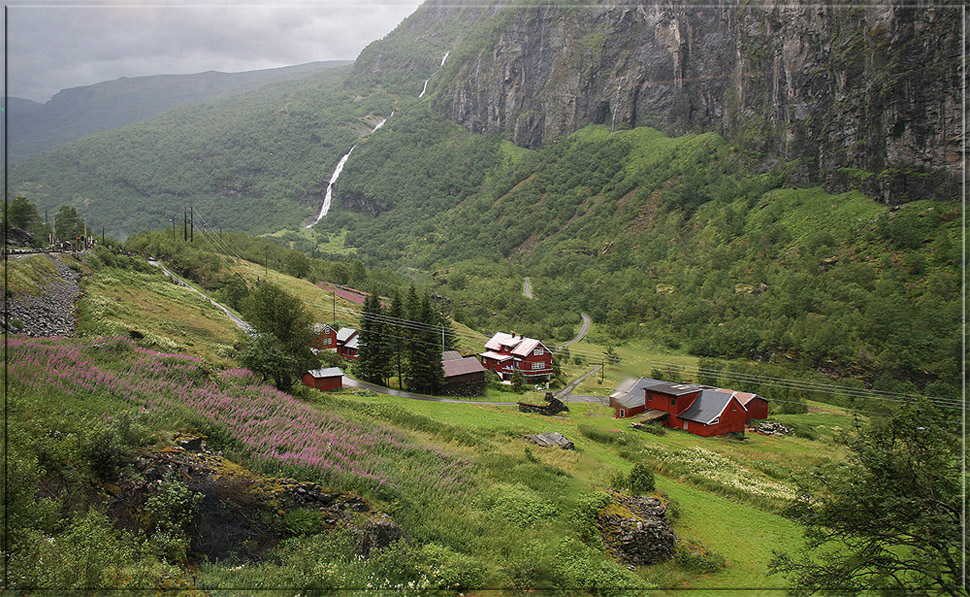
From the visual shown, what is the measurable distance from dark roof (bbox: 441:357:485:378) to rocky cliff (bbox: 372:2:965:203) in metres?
62.1

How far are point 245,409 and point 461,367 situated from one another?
1308 inches

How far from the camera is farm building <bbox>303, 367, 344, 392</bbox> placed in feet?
126

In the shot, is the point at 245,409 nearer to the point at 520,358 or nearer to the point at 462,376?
the point at 462,376

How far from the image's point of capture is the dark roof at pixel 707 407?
39000 mm

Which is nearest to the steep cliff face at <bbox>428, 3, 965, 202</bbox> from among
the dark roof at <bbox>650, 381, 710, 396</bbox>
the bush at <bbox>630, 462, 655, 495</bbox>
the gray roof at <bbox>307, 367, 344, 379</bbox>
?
the dark roof at <bbox>650, 381, 710, 396</bbox>

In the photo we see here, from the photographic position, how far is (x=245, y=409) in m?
14.1

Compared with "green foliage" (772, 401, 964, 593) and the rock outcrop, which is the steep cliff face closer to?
"green foliage" (772, 401, 964, 593)

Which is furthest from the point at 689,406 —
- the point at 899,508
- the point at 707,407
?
the point at 899,508

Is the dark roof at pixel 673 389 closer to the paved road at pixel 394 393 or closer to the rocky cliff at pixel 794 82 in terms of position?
the paved road at pixel 394 393

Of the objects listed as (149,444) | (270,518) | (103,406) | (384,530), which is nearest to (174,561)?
(270,518)

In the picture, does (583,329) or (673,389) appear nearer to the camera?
(673,389)

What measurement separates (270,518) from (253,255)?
101283 mm

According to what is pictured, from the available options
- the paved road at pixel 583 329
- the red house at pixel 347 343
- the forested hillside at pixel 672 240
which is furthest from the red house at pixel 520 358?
the forested hillside at pixel 672 240

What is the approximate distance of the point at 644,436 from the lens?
3512 centimetres
